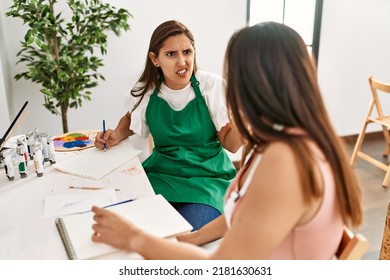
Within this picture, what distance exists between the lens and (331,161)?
0.75 m

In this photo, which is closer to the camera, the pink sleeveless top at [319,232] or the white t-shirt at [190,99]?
the pink sleeveless top at [319,232]

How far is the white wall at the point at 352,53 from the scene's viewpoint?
3277 millimetres

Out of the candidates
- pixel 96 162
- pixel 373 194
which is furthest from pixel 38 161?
pixel 373 194

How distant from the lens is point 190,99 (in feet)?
5.46

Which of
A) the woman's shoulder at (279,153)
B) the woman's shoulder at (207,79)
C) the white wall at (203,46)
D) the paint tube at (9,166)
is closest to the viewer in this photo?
the woman's shoulder at (279,153)

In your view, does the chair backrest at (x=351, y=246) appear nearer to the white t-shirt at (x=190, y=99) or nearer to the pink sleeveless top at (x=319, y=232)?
the pink sleeveless top at (x=319, y=232)

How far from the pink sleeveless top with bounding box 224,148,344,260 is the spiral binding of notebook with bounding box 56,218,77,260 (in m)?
0.40

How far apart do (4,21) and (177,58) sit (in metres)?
1.48

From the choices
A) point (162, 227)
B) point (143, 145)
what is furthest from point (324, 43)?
point (162, 227)

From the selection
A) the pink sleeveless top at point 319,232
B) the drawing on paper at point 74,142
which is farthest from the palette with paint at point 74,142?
the pink sleeveless top at point 319,232

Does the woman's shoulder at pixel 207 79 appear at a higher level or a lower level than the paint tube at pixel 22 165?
higher

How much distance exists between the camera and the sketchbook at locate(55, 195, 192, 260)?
3.10ft

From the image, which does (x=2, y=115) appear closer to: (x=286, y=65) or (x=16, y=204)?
(x=16, y=204)

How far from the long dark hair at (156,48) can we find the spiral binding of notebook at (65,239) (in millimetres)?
749
